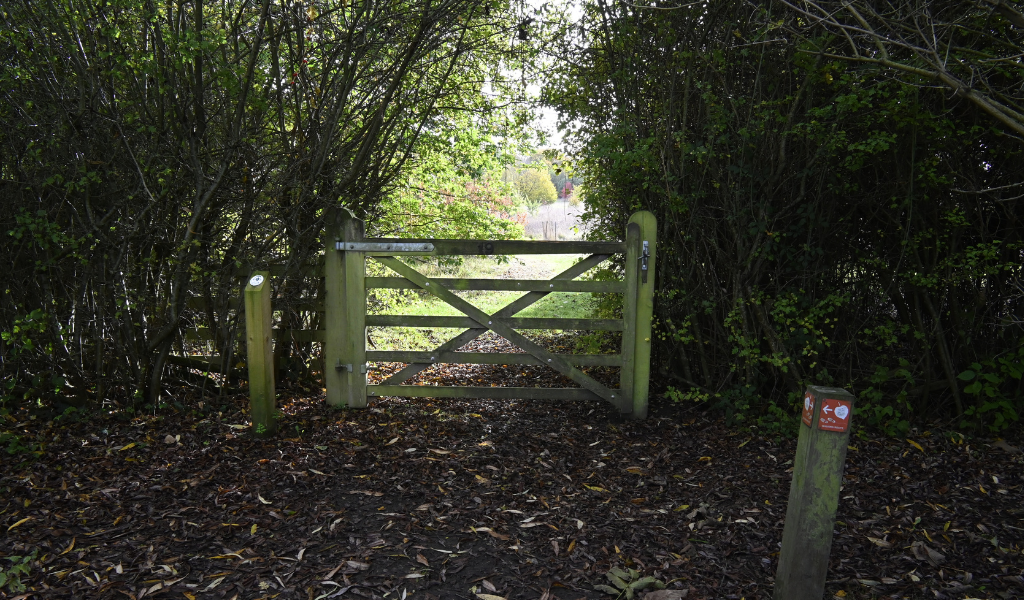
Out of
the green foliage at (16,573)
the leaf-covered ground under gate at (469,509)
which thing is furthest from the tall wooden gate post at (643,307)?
the green foliage at (16,573)

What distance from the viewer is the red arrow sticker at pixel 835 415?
97.8 inches

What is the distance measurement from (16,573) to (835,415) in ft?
11.4

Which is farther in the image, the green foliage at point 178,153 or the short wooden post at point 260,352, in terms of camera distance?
the short wooden post at point 260,352

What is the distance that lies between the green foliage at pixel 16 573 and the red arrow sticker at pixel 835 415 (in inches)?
131

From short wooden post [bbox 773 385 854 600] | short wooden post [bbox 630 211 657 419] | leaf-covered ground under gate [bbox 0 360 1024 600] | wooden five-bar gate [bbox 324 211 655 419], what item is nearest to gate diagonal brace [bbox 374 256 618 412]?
wooden five-bar gate [bbox 324 211 655 419]

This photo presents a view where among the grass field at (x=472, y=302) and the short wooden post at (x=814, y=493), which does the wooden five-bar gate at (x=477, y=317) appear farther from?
the short wooden post at (x=814, y=493)

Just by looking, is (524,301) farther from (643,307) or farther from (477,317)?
(643,307)

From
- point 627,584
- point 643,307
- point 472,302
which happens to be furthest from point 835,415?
point 472,302

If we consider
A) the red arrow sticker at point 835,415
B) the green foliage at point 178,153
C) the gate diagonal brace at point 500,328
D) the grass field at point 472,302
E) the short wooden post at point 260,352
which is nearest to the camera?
the red arrow sticker at point 835,415

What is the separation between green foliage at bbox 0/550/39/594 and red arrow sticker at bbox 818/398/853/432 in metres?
3.33

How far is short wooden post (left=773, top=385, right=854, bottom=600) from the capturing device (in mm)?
2506

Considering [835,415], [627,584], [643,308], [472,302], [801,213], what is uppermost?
[801,213]

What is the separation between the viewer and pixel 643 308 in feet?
15.6

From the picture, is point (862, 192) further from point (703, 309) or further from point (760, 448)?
point (760, 448)
